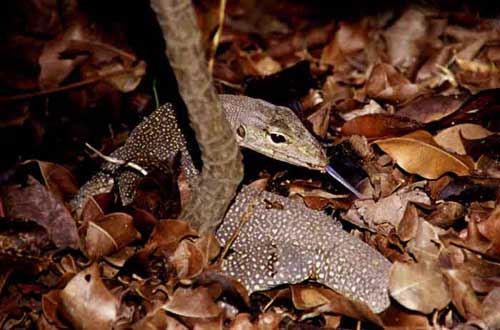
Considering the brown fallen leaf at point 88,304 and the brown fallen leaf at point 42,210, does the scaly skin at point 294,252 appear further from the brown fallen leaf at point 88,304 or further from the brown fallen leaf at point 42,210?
the brown fallen leaf at point 42,210

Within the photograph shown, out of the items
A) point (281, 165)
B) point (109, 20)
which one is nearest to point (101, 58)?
point (109, 20)

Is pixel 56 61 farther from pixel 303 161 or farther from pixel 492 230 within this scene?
pixel 492 230

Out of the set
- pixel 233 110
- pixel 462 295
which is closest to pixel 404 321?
pixel 462 295

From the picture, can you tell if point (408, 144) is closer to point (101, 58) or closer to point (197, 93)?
point (197, 93)

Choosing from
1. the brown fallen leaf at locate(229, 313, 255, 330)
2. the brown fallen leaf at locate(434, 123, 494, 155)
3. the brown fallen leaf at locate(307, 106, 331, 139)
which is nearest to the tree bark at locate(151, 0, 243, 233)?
the brown fallen leaf at locate(229, 313, 255, 330)

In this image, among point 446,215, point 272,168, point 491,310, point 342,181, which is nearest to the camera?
point 491,310

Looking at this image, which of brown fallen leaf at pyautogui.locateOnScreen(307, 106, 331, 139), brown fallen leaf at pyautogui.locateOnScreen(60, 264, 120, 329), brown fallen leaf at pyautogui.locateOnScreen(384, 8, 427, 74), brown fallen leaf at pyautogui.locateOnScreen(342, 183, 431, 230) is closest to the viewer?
brown fallen leaf at pyautogui.locateOnScreen(60, 264, 120, 329)

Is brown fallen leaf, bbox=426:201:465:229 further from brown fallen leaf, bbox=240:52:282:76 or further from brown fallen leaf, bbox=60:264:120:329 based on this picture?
brown fallen leaf, bbox=240:52:282:76
